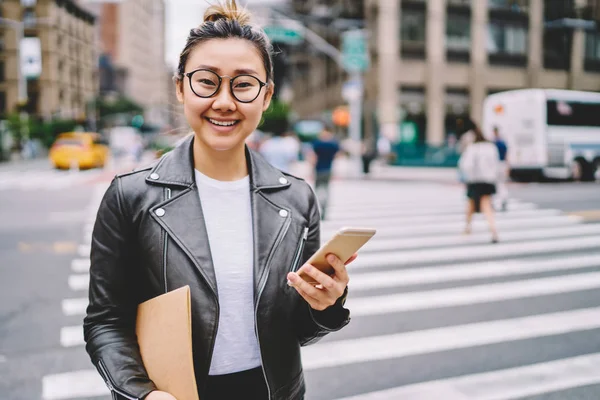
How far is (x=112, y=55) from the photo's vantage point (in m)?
113

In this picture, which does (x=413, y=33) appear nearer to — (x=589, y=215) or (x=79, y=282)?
(x=589, y=215)

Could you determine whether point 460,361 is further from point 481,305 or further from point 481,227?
point 481,227

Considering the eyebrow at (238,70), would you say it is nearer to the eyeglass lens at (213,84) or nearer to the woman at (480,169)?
the eyeglass lens at (213,84)

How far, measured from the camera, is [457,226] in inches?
456

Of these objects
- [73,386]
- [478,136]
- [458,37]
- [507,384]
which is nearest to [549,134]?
[478,136]

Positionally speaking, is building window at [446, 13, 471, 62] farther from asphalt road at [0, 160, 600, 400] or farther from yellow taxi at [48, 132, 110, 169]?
asphalt road at [0, 160, 600, 400]

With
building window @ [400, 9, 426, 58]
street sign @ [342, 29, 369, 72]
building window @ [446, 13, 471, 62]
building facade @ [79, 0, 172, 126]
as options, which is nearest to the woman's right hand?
street sign @ [342, 29, 369, 72]

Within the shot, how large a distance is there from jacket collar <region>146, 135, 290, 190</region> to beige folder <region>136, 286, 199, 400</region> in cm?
35

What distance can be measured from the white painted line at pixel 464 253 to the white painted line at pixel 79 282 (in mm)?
3383

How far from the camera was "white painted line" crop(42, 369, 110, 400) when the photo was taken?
400 centimetres

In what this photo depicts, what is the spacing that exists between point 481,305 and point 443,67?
32.6 meters

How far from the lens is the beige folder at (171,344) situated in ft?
4.99

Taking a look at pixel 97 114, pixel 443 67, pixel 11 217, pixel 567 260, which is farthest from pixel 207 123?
pixel 97 114

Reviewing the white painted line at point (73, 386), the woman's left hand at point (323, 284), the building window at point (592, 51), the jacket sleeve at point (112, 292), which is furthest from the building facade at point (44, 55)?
the woman's left hand at point (323, 284)
